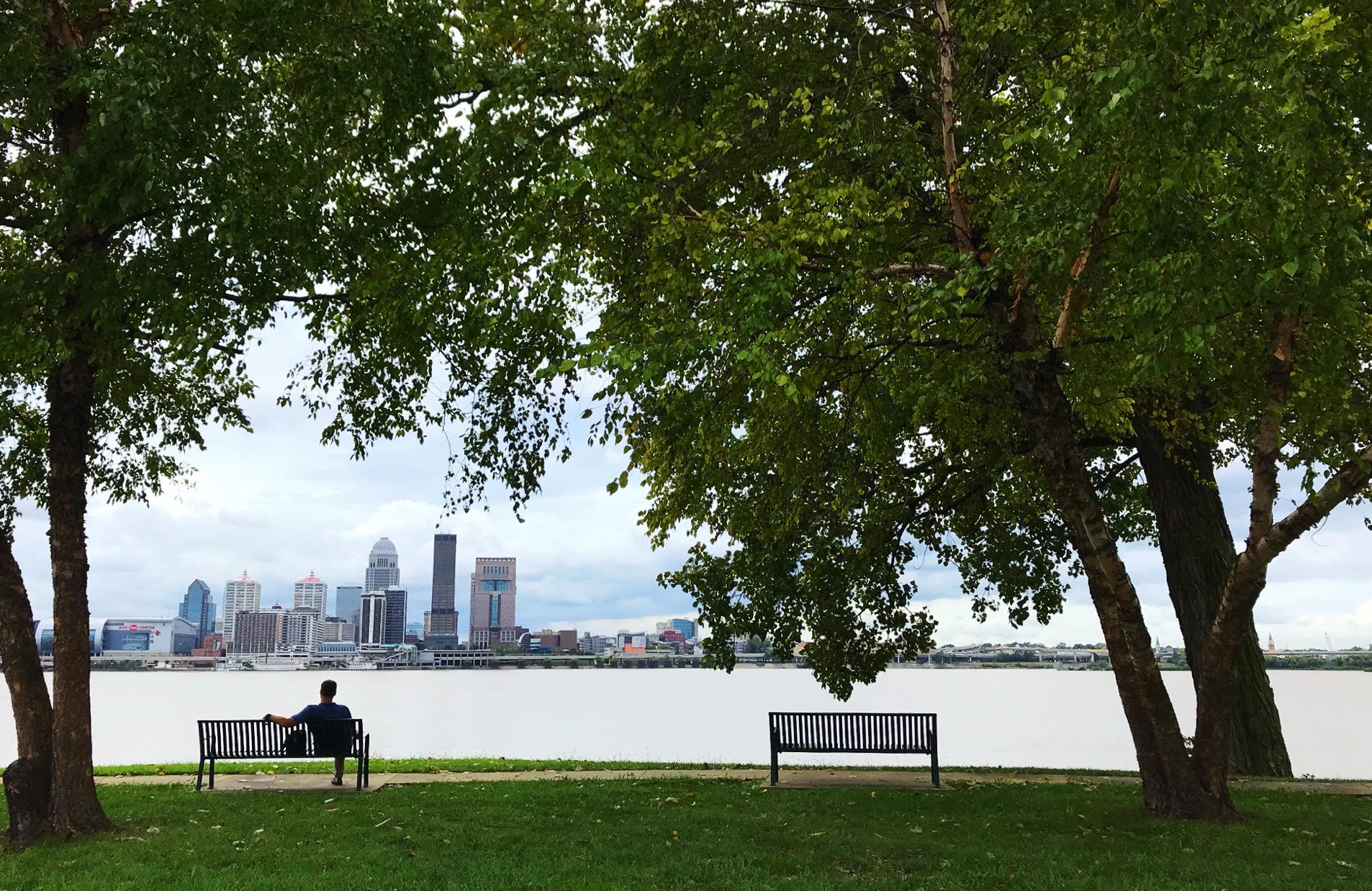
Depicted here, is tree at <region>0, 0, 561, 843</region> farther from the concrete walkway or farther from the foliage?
the concrete walkway

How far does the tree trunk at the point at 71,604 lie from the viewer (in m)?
9.09

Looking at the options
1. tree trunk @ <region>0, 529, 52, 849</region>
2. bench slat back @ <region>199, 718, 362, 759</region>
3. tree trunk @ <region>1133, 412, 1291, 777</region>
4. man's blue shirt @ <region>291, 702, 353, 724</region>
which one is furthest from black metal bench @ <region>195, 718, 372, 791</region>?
tree trunk @ <region>1133, 412, 1291, 777</region>

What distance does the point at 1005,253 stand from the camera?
854 cm

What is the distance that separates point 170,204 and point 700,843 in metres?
7.24

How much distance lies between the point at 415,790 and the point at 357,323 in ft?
17.5

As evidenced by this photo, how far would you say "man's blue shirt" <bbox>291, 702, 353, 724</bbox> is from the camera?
12.1 metres

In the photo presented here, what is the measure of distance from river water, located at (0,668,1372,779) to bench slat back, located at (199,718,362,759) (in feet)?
32.8

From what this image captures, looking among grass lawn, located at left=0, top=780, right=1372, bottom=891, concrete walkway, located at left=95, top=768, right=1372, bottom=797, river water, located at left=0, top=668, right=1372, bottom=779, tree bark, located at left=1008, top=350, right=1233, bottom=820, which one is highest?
tree bark, located at left=1008, top=350, right=1233, bottom=820

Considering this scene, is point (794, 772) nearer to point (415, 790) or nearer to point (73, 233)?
point (415, 790)

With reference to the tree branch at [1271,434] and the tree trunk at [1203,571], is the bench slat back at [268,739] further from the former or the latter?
the tree trunk at [1203,571]

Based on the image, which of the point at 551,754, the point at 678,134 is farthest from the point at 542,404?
the point at 551,754

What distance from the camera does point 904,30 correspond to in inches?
457

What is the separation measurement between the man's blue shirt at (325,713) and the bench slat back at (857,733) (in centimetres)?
516

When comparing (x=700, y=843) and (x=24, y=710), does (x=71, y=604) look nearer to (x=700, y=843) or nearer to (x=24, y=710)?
(x=24, y=710)
